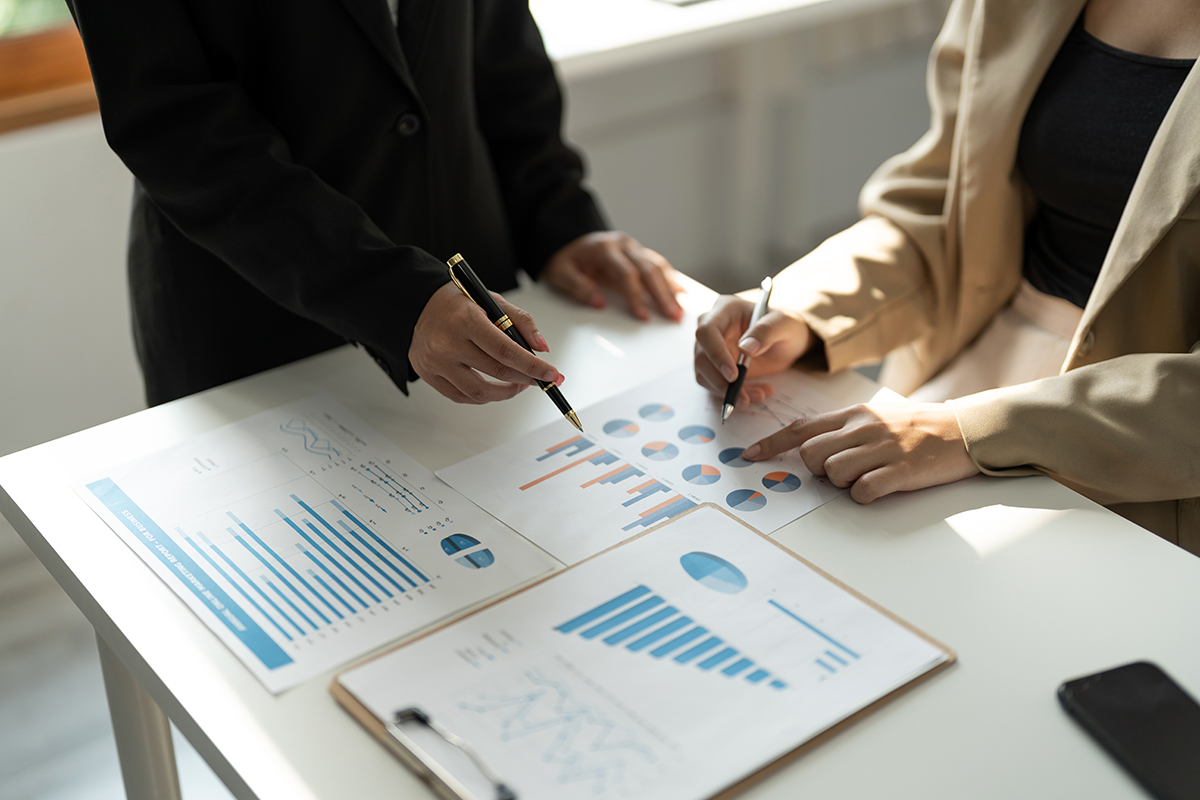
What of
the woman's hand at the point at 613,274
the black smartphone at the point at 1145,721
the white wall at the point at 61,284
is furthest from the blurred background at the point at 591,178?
the black smartphone at the point at 1145,721

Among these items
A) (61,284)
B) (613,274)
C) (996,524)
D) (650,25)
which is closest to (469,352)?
(613,274)

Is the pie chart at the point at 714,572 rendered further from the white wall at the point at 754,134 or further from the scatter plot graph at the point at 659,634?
the white wall at the point at 754,134

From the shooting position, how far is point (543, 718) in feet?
2.30

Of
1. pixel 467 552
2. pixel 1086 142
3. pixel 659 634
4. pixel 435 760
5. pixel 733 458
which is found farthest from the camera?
pixel 1086 142

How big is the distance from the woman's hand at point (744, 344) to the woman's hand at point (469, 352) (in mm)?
185

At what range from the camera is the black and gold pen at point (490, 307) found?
3.19ft

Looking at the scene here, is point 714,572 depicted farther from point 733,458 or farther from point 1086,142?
point 1086,142

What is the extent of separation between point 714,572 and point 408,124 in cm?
63

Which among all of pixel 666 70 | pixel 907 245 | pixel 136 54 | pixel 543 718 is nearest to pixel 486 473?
pixel 543 718

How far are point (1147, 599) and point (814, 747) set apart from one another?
1.03 feet

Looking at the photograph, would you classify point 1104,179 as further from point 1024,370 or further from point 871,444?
point 871,444

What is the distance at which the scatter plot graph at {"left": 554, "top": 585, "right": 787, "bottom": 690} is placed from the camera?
74 centimetres

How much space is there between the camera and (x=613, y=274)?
4.25 feet

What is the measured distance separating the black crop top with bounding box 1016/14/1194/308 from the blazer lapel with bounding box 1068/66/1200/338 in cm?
6
